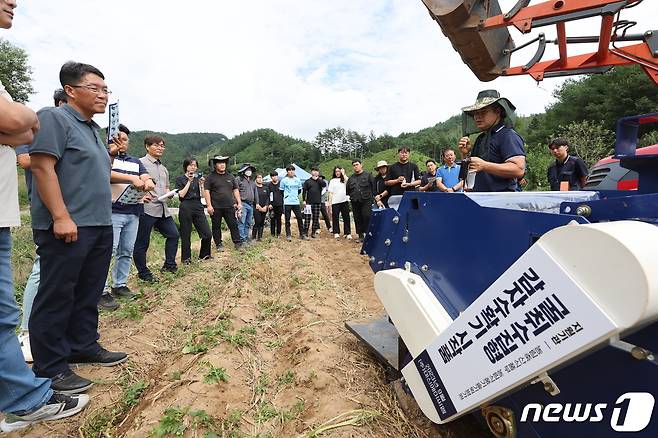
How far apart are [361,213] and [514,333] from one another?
24.9ft

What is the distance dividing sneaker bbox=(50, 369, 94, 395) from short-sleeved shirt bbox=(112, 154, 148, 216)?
205 cm

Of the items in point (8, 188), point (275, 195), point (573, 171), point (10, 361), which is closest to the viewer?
point (10, 361)

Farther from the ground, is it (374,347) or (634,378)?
(634,378)

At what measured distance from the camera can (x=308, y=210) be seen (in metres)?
10.5

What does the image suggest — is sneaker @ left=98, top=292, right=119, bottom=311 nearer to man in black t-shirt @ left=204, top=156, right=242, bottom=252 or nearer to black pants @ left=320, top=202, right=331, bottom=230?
man in black t-shirt @ left=204, top=156, right=242, bottom=252

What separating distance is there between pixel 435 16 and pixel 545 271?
192cm

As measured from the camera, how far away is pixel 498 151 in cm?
262

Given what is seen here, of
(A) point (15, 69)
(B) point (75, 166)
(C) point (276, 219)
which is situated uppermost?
(A) point (15, 69)

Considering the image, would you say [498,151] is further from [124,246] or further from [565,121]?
[565,121]

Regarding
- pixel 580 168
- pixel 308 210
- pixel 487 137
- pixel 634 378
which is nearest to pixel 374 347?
pixel 634 378

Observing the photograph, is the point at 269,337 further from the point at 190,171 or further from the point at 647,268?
the point at 190,171

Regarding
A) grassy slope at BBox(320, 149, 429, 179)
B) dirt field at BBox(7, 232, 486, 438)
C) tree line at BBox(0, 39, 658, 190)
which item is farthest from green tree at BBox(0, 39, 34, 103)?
dirt field at BBox(7, 232, 486, 438)

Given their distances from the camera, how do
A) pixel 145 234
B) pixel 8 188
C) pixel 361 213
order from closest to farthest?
1. pixel 8 188
2. pixel 145 234
3. pixel 361 213

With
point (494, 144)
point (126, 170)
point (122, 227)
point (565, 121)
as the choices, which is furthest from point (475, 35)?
point (565, 121)
